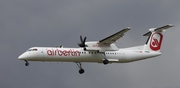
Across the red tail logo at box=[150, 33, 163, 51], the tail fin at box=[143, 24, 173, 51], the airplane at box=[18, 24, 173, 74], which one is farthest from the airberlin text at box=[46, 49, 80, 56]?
the red tail logo at box=[150, 33, 163, 51]

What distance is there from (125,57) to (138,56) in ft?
4.32

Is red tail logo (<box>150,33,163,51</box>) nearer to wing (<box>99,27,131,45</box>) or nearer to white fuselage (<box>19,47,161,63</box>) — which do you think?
white fuselage (<box>19,47,161,63</box>)

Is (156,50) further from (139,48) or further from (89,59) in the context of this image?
(89,59)

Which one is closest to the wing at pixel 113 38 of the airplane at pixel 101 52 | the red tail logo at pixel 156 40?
the airplane at pixel 101 52

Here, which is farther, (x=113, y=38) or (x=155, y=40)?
(x=155, y=40)

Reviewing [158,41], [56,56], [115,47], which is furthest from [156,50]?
[56,56]

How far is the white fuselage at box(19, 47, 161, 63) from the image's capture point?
34344mm

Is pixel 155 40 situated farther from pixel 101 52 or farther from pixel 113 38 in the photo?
pixel 101 52

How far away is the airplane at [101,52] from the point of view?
3447 centimetres

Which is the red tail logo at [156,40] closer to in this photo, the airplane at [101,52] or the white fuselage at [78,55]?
the airplane at [101,52]

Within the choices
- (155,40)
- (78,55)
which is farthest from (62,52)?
(155,40)

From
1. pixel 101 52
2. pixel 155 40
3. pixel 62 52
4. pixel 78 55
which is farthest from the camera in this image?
pixel 155 40

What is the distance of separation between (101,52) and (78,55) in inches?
81.3

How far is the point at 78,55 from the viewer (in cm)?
3525
